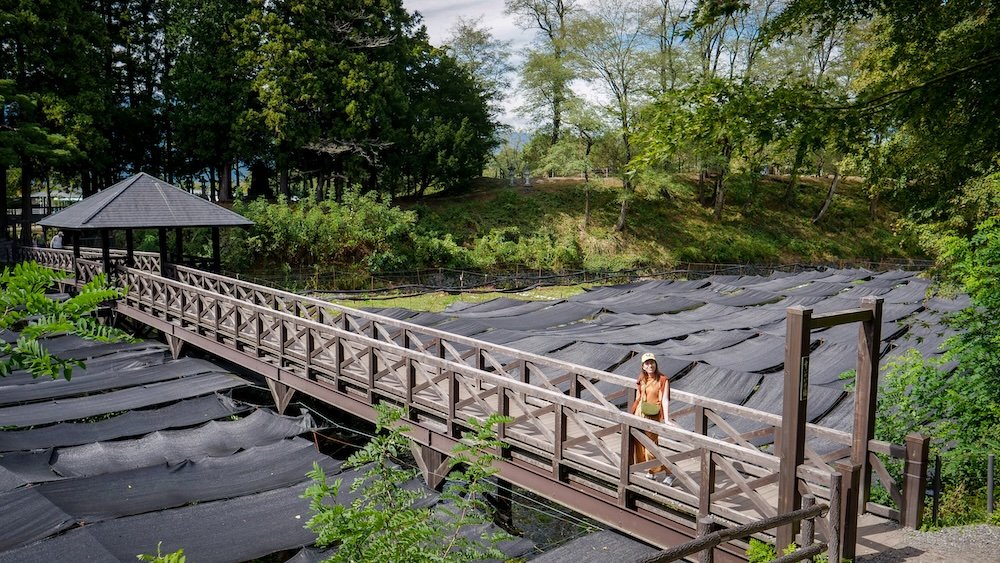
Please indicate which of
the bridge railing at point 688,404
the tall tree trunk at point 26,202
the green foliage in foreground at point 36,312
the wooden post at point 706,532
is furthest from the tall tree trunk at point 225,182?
the wooden post at point 706,532

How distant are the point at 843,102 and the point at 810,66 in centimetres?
3375

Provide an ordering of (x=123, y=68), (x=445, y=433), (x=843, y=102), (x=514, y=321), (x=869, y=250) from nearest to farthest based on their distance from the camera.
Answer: (x=843, y=102)
(x=445, y=433)
(x=514, y=321)
(x=123, y=68)
(x=869, y=250)

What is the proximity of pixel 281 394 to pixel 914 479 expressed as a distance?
956 centimetres

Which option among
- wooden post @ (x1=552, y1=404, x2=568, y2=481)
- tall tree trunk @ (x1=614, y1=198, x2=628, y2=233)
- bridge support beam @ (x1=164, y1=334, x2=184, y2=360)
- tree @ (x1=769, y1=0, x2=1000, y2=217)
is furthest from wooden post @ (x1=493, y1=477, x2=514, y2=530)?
tall tree trunk @ (x1=614, y1=198, x2=628, y2=233)

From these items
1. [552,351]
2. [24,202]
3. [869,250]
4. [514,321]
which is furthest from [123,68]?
[869,250]

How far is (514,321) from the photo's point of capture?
16703 millimetres

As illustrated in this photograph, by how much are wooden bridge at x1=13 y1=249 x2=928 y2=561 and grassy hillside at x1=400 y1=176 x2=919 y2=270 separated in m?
22.3

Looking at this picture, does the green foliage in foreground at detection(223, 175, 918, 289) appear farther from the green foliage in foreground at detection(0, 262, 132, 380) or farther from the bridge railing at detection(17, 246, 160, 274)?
the green foliage in foreground at detection(0, 262, 132, 380)

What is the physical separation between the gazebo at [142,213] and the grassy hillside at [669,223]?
15.2 meters

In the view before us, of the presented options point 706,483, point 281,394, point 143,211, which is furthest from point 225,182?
point 706,483

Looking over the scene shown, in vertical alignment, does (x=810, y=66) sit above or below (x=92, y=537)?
above

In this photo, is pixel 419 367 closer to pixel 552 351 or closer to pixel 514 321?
pixel 552 351

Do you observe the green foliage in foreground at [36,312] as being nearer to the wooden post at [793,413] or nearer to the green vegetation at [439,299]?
the wooden post at [793,413]

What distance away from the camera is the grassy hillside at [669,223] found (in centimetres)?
3491
